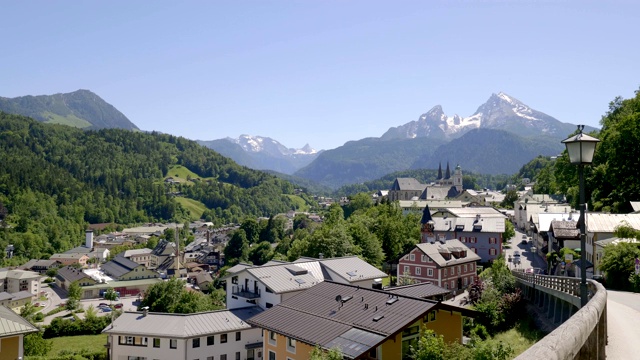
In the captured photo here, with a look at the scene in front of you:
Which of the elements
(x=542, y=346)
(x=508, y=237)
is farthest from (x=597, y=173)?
(x=542, y=346)

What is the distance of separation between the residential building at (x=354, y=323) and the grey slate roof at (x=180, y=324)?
906 centimetres

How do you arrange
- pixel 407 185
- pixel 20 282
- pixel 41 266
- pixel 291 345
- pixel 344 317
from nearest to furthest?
pixel 344 317, pixel 291 345, pixel 20 282, pixel 41 266, pixel 407 185

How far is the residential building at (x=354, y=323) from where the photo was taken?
878 inches

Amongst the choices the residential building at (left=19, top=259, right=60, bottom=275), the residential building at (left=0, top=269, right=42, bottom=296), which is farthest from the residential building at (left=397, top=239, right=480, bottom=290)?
the residential building at (left=19, top=259, right=60, bottom=275)

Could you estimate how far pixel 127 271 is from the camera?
11588 centimetres

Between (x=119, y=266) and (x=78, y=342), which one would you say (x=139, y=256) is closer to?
(x=119, y=266)

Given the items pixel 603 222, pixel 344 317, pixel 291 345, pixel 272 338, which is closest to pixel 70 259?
pixel 272 338

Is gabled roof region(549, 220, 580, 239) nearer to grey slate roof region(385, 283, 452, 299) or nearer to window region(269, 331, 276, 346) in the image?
grey slate roof region(385, 283, 452, 299)

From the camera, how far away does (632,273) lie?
20781 millimetres

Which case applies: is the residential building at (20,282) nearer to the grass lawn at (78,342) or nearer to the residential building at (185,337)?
the grass lawn at (78,342)

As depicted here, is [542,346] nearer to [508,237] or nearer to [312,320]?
[312,320]

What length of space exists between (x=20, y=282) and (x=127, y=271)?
2339 cm

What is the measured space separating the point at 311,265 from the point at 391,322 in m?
22.2

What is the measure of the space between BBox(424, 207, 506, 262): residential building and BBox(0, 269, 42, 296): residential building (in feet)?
258
